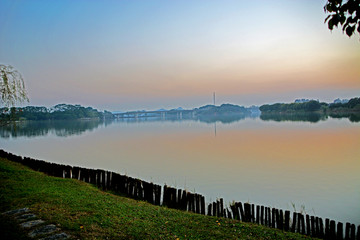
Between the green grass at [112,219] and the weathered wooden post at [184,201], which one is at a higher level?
the green grass at [112,219]

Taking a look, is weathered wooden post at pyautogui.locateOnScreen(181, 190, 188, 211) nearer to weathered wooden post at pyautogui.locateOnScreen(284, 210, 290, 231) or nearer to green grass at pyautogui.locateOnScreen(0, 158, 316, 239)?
green grass at pyautogui.locateOnScreen(0, 158, 316, 239)

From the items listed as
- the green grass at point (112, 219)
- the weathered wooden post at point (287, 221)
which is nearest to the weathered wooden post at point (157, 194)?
the green grass at point (112, 219)

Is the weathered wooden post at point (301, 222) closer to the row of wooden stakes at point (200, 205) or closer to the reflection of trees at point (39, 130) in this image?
the row of wooden stakes at point (200, 205)

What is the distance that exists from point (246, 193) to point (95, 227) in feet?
24.6

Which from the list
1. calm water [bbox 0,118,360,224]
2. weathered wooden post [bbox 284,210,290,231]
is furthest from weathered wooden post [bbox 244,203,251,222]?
calm water [bbox 0,118,360,224]

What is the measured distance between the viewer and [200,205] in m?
7.36

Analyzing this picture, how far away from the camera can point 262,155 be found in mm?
18609

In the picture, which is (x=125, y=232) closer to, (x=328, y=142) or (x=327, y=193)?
(x=327, y=193)

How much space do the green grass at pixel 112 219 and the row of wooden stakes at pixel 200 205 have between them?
2.11 feet

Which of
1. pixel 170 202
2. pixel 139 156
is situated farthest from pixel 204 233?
pixel 139 156

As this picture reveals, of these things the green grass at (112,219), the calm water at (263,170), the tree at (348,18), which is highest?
the tree at (348,18)

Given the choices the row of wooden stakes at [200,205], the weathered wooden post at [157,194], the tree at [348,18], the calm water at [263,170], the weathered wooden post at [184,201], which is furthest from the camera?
the calm water at [263,170]

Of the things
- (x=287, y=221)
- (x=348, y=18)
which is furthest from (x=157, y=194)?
(x=348, y=18)

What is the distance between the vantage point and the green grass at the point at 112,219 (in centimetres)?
500
